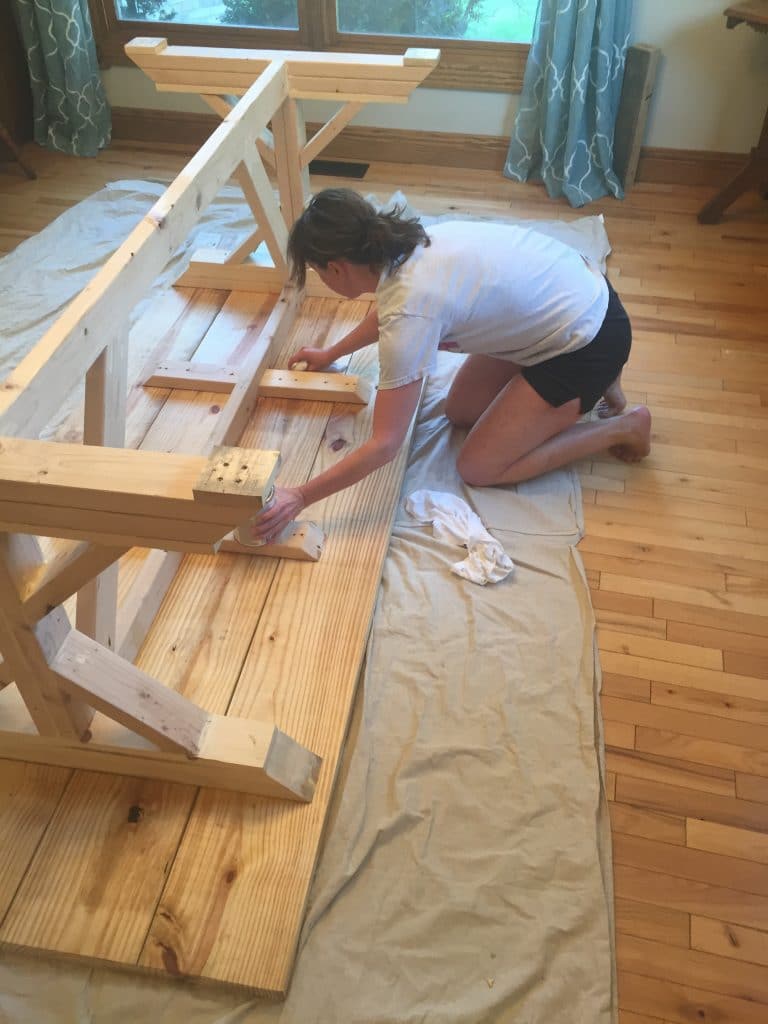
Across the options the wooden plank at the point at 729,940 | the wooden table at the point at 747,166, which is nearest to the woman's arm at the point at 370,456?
the wooden plank at the point at 729,940

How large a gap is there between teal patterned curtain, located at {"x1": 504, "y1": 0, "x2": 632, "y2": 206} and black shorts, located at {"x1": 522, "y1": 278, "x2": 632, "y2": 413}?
1.62 m

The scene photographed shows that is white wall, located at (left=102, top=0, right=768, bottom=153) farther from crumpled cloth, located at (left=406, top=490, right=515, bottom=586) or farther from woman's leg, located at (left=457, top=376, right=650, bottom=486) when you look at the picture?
crumpled cloth, located at (left=406, top=490, right=515, bottom=586)

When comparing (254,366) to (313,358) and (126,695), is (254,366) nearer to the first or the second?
(313,358)

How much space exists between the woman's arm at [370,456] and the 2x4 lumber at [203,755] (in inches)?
16.4

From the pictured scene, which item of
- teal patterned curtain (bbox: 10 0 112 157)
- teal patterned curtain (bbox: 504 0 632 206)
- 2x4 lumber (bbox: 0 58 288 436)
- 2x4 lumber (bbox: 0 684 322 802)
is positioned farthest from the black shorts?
teal patterned curtain (bbox: 10 0 112 157)

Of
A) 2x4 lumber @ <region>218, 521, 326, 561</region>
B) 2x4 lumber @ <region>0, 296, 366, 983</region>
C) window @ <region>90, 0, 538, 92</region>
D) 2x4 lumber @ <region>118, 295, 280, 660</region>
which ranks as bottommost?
2x4 lumber @ <region>0, 296, 366, 983</region>

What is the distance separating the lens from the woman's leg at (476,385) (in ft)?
6.34

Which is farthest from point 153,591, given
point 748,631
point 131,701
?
point 748,631

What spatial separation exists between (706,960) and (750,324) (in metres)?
1.91

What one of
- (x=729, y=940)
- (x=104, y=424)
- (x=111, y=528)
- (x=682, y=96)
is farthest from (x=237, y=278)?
(x=729, y=940)

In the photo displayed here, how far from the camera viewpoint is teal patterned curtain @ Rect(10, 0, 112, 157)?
3.20 m

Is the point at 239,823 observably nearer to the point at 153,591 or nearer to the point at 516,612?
the point at 153,591

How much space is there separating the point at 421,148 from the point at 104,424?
2.61m

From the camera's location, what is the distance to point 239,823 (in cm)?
125
